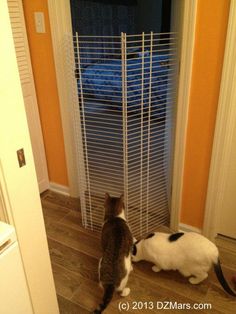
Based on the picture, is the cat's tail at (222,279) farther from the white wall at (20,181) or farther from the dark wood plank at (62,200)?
the dark wood plank at (62,200)

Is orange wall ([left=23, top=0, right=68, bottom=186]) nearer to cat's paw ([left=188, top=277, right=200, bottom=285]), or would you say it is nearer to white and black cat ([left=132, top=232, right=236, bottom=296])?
white and black cat ([left=132, top=232, right=236, bottom=296])

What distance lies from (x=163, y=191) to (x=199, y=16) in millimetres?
1237

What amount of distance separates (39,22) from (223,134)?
146 centimetres

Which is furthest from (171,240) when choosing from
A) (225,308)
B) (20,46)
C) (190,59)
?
(20,46)

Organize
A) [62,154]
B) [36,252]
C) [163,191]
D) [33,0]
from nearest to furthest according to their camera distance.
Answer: [36,252] → [33,0] → [163,191] → [62,154]

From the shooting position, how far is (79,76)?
184 cm

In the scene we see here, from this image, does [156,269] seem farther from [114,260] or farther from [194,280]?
[114,260]

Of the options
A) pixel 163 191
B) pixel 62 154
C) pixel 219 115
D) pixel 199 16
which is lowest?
pixel 163 191

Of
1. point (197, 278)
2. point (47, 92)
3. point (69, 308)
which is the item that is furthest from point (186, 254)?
point (47, 92)

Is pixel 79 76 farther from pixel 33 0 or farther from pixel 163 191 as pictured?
pixel 163 191

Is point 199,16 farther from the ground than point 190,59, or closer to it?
farther from the ground

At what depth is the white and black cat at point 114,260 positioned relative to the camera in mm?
1445

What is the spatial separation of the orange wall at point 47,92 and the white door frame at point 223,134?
3.98 ft

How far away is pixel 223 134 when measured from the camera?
1.64 metres
